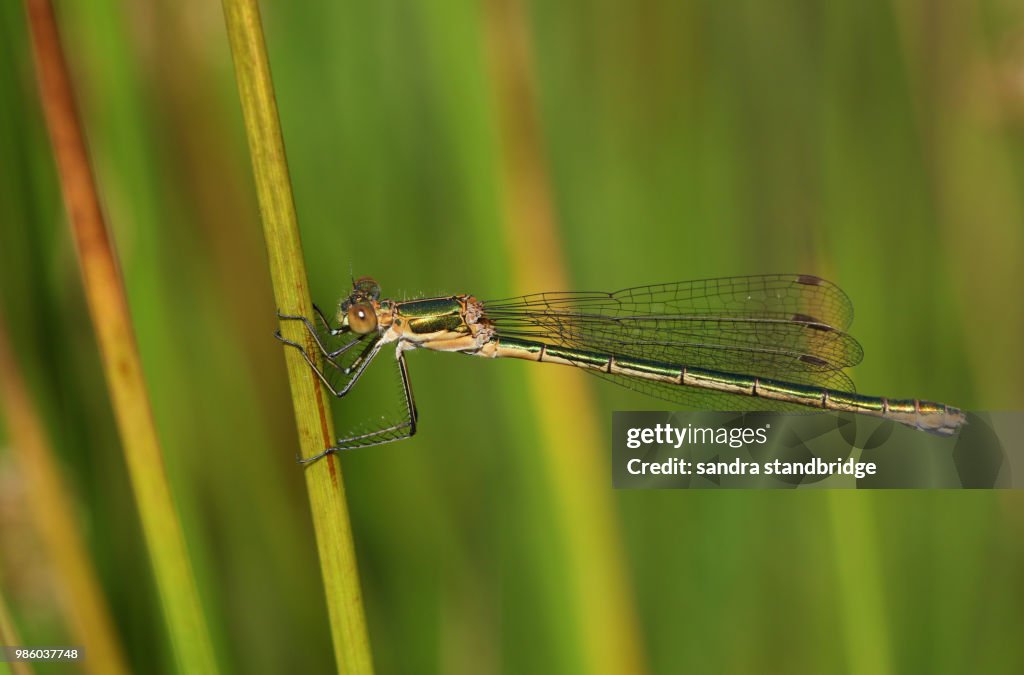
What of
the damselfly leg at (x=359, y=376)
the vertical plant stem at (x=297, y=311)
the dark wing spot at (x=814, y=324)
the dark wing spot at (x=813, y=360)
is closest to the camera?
the vertical plant stem at (x=297, y=311)

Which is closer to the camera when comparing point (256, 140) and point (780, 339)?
point (256, 140)

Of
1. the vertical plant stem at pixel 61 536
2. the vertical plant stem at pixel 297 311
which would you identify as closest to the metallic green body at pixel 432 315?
the vertical plant stem at pixel 297 311

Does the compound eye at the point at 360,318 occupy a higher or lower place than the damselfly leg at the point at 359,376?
higher

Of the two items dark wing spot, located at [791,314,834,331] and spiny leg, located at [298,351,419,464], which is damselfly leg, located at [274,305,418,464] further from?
dark wing spot, located at [791,314,834,331]

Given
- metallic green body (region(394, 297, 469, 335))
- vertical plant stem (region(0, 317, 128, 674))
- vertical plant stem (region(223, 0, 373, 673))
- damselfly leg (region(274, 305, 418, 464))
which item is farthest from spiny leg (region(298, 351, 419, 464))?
vertical plant stem (region(0, 317, 128, 674))

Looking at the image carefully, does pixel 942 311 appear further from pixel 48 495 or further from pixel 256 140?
pixel 48 495

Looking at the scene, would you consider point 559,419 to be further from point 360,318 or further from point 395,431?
point 360,318

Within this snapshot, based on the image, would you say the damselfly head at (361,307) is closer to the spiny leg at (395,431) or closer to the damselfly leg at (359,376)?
the damselfly leg at (359,376)

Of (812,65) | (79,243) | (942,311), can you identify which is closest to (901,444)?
(942,311)
